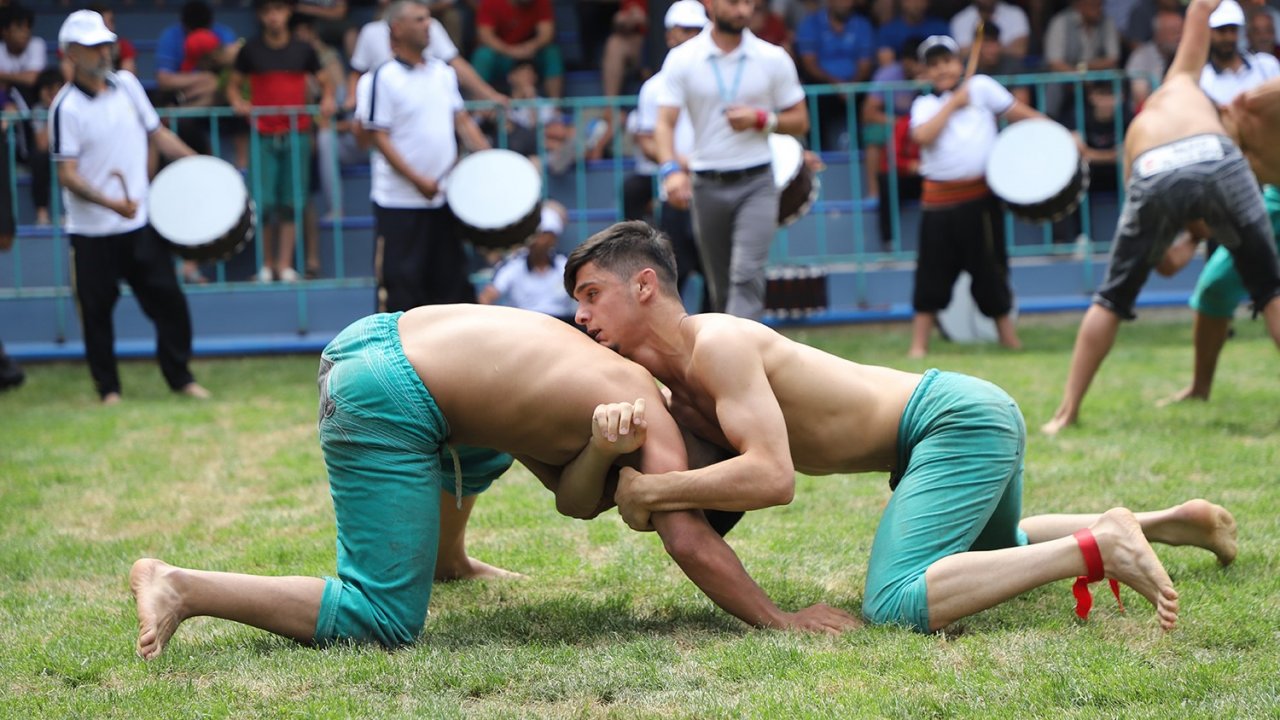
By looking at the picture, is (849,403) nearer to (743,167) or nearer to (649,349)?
(649,349)

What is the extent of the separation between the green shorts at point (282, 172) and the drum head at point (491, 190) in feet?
7.75

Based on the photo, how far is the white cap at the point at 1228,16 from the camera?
8680 millimetres

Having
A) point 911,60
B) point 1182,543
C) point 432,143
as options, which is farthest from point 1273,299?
point 911,60

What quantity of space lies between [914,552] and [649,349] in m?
0.84

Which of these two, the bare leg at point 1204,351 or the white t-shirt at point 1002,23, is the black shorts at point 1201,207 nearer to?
the bare leg at point 1204,351

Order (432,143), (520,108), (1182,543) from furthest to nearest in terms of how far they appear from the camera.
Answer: (520,108) → (432,143) → (1182,543)

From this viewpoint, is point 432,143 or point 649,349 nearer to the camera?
point 649,349

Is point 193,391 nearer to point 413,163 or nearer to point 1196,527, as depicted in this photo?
point 413,163

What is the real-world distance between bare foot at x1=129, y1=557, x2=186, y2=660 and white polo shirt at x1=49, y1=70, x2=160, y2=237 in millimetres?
5490

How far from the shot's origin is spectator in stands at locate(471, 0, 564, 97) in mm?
12680

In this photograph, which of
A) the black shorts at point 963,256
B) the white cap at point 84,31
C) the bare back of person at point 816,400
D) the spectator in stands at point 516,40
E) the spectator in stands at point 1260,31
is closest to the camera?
the bare back of person at point 816,400

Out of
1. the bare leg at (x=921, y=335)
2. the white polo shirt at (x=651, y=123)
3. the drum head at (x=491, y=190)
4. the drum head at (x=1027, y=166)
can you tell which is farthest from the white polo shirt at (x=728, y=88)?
the drum head at (x=1027, y=166)

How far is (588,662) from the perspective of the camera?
3.37 m

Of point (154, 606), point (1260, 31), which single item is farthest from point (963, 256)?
point (154, 606)
